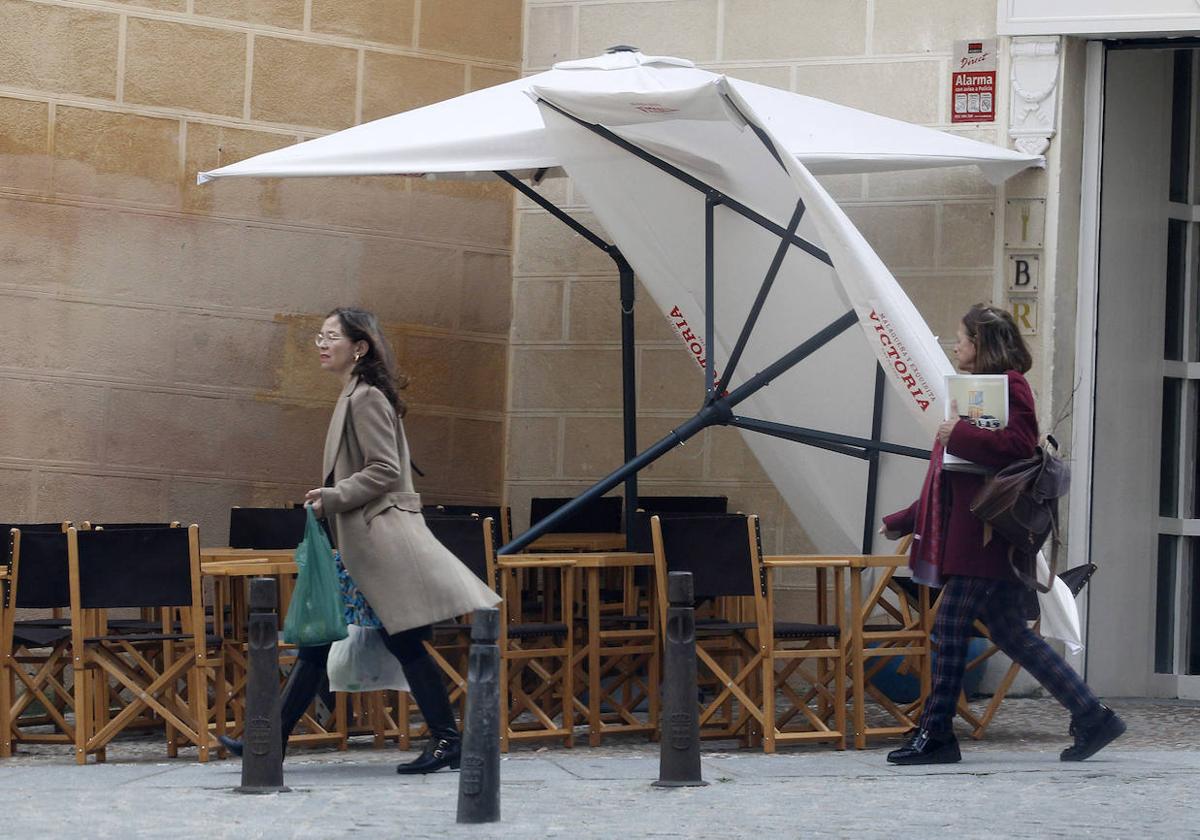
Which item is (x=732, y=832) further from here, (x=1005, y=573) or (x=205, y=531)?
(x=205, y=531)

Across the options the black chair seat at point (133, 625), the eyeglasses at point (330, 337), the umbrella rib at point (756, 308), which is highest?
the umbrella rib at point (756, 308)

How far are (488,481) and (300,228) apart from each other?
1.62 m

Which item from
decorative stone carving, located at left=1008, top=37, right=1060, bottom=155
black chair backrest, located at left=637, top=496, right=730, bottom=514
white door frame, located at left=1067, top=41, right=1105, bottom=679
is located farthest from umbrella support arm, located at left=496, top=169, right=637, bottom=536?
white door frame, located at left=1067, top=41, right=1105, bottom=679

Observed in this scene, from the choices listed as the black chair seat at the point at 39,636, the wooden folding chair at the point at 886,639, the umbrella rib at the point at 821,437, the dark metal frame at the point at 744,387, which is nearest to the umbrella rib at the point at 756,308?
the dark metal frame at the point at 744,387

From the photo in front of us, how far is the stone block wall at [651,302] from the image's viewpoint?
922 centimetres

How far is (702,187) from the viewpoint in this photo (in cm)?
786

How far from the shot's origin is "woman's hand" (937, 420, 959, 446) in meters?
6.52

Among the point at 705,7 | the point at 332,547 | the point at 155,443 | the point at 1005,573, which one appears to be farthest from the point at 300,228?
the point at 1005,573

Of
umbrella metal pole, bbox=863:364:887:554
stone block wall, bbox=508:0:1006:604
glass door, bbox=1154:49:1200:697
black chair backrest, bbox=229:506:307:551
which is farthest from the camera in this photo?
glass door, bbox=1154:49:1200:697

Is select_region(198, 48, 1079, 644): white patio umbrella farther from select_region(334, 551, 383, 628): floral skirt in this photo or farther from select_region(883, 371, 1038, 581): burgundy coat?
select_region(334, 551, 383, 628): floral skirt

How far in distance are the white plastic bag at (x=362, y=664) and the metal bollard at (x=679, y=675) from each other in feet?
3.39

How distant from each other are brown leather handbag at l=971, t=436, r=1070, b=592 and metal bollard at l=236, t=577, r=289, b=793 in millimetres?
2422

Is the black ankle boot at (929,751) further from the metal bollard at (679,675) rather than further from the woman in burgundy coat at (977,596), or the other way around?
the metal bollard at (679,675)

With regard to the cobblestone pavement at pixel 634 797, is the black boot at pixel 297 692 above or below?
above
